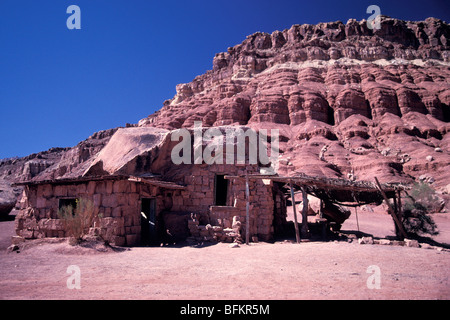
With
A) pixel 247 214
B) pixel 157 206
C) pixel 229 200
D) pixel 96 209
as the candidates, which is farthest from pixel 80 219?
pixel 247 214

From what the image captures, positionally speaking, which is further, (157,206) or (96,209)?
(157,206)

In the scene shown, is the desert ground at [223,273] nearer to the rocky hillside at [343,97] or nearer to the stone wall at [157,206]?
the stone wall at [157,206]

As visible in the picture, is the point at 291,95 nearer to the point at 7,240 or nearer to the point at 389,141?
the point at 389,141

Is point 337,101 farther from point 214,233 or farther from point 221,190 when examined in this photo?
point 214,233

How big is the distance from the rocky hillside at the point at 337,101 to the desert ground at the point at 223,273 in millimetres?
21497

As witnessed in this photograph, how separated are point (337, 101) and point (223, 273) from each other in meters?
51.8

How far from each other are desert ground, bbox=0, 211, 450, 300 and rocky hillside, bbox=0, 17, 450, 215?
21.5 metres

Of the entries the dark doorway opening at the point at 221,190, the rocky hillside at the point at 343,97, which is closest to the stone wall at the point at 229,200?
the dark doorway opening at the point at 221,190

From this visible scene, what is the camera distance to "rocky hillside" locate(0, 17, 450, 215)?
3756 centimetres

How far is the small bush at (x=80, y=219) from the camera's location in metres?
9.38

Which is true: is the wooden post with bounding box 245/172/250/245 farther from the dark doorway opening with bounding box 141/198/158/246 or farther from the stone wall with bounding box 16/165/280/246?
the dark doorway opening with bounding box 141/198/158/246

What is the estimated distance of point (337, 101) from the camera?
5141 centimetres

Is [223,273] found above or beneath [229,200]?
beneath
